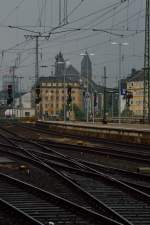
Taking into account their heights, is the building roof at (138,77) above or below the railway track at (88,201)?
above

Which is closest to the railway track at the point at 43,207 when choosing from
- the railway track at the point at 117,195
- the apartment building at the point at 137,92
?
the railway track at the point at 117,195

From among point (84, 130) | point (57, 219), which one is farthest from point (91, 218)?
point (84, 130)

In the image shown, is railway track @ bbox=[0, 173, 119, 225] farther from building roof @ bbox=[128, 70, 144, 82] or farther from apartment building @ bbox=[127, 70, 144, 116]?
building roof @ bbox=[128, 70, 144, 82]

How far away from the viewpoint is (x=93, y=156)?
21.0 meters

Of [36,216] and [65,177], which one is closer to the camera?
[36,216]

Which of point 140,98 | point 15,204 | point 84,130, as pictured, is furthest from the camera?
point 140,98

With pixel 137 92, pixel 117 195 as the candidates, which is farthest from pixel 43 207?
pixel 137 92

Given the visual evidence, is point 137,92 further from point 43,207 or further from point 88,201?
point 43,207

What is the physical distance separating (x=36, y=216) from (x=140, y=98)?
4839 inches

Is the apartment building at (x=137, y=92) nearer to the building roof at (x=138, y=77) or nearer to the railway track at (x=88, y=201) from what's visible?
the building roof at (x=138, y=77)

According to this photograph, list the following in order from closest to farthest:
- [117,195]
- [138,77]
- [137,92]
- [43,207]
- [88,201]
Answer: [43,207]
[88,201]
[117,195]
[137,92]
[138,77]

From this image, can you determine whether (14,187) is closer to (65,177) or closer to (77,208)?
(65,177)

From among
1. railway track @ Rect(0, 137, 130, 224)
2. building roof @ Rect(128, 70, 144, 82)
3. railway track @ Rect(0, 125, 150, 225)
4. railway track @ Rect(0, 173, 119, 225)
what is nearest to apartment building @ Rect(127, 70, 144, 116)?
building roof @ Rect(128, 70, 144, 82)

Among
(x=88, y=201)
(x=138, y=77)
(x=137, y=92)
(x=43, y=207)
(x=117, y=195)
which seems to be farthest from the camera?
(x=138, y=77)
